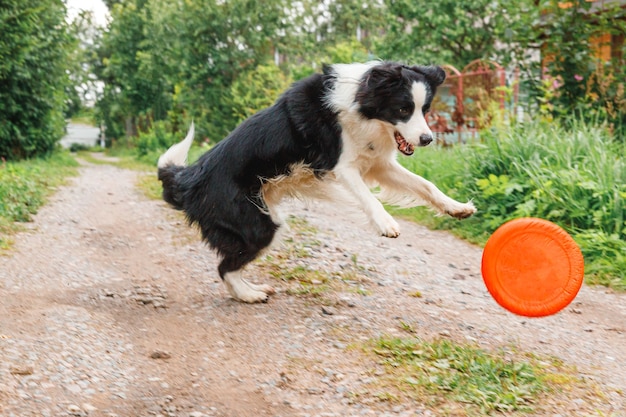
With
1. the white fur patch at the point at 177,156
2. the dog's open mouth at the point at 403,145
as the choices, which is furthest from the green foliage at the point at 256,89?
the dog's open mouth at the point at 403,145

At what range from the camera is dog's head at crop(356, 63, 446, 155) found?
4430mm

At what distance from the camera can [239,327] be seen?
434cm

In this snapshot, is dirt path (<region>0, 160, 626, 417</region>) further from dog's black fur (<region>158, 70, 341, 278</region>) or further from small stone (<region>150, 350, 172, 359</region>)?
dog's black fur (<region>158, 70, 341, 278</region>)

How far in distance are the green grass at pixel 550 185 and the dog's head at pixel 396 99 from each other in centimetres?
246

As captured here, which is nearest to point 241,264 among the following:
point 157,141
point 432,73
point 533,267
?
point 432,73

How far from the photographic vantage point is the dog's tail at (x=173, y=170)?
4.95 meters

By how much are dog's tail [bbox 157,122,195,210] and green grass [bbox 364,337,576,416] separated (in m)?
1.88

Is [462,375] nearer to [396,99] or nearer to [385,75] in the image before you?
[396,99]

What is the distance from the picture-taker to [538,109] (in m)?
9.70

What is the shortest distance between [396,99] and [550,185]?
10.4ft

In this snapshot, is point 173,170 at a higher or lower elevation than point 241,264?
higher

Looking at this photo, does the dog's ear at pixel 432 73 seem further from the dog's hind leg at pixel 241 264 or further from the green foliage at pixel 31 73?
the green foliage at pixel 31 73

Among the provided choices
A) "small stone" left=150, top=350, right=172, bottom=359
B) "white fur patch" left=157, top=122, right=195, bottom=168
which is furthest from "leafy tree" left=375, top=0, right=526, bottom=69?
"small stone" left=150, top=350, right=172, bottom=359

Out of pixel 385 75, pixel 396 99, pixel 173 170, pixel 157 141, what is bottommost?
pixel 157 141
